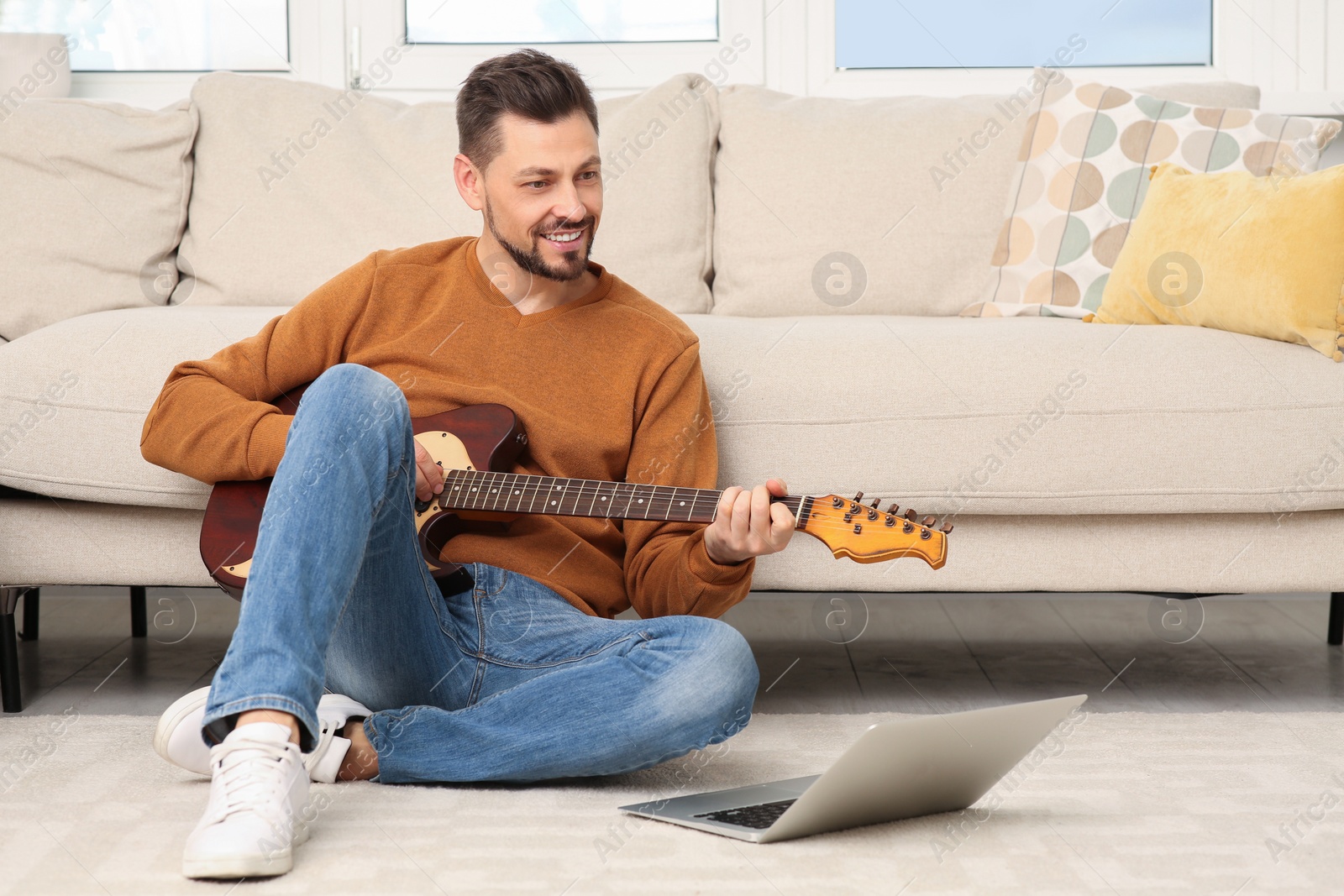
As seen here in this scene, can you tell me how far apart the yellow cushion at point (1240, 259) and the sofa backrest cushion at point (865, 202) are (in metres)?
0.32

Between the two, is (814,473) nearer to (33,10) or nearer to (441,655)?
(441,655)

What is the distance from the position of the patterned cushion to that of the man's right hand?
3.63ft

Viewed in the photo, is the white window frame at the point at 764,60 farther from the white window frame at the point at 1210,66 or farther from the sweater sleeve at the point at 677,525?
the sweater sleeve at the point at 677,525

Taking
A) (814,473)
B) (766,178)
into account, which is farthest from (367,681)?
(766,178)

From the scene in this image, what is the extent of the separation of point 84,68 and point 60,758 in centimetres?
180

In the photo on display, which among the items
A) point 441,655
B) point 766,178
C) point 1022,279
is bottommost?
point 441,655

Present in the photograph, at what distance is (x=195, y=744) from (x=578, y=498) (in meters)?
0.44

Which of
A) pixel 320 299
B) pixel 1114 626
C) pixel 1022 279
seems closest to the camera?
pixel 320 299

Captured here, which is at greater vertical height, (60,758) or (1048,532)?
(1048,532)

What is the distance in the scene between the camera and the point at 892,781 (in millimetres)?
1007

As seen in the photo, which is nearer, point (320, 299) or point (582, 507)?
point (582, 507)

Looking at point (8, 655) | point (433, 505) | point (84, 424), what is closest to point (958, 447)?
point (433, 505)

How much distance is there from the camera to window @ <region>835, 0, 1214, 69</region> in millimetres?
2555

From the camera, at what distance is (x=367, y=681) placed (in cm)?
124
